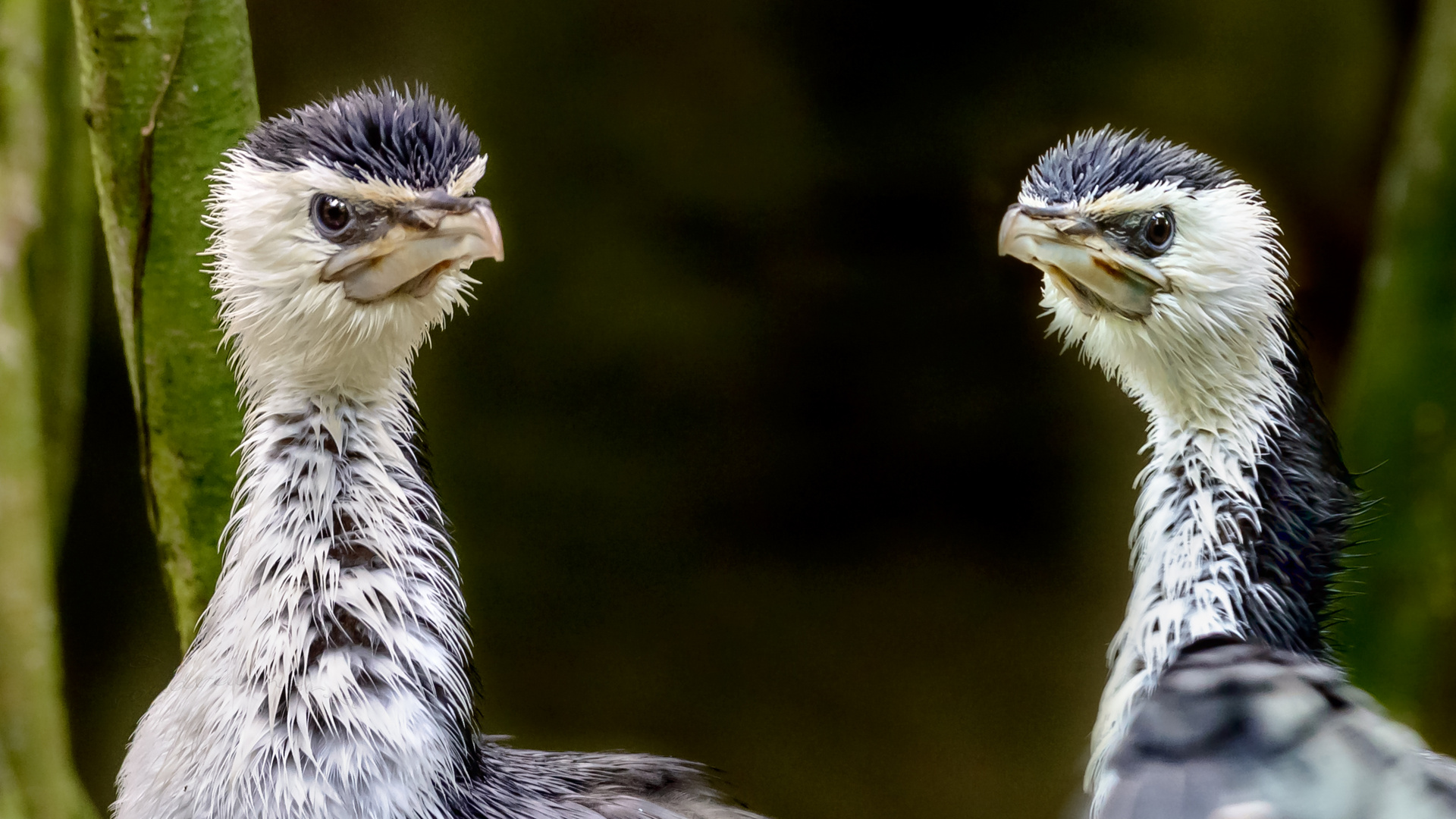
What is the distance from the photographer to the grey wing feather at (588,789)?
1.24m

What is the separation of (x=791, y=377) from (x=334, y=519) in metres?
1.34

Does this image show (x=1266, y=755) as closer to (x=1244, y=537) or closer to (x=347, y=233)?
(x=1244, y=537)

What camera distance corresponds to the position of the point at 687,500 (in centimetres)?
243

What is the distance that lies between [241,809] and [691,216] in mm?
1519

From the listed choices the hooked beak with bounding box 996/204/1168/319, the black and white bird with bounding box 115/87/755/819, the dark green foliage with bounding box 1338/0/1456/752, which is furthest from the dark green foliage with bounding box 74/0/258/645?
the dark green foliage with bounding box 1338/0/1456/752

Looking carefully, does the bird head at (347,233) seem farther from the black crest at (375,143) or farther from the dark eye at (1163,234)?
the dark eye at (1163,234)

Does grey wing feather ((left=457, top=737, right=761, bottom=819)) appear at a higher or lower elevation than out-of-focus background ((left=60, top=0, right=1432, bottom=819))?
lower

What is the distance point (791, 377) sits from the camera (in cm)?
238

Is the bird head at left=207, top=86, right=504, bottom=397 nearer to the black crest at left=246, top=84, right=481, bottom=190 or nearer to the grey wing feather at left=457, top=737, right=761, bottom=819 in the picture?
the black crest at left=246, top=84, right=481, bottom=190

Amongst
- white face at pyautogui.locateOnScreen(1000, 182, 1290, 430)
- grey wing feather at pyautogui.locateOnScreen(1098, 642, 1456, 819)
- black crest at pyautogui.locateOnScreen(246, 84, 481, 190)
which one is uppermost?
black crest at pyautogui.locateOnScreen(246, 84, 481, 190)

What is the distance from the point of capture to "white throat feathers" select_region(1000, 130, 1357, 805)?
1.22 meters

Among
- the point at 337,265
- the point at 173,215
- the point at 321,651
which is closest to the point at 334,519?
the point at 321,651

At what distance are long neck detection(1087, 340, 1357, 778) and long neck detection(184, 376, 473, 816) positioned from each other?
0.71 metres

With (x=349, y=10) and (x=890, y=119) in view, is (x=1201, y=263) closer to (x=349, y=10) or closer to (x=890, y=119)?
(x=890, y=119)
